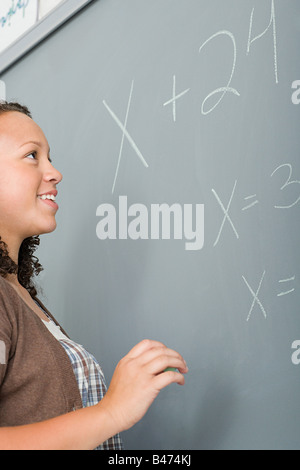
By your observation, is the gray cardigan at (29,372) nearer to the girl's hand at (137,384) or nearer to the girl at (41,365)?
the girl at (41,365)

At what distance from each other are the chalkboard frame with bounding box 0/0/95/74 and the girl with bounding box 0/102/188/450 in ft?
1.60

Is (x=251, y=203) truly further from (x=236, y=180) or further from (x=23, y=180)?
(x=23, y=180)

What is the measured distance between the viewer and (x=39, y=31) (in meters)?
1.36

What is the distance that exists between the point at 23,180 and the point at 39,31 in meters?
0.75

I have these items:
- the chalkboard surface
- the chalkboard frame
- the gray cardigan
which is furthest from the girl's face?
the chalkboard frame

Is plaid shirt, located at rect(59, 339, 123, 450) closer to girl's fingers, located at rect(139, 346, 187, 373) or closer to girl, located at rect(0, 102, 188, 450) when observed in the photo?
girl, located at rect(0, 102, 188, 450)

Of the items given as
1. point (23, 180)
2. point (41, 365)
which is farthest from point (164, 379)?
point (23, 180)

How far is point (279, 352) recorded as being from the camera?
0.79 metres

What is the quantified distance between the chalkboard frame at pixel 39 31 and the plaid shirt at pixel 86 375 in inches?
32.3

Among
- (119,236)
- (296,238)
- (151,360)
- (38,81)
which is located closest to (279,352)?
(296,238)

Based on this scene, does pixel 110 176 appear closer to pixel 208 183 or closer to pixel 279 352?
pixel 208 183

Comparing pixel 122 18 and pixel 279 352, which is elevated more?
pixel 122 18

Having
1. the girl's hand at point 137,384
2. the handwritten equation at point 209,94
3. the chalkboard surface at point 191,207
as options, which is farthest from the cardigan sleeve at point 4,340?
the handwritten equation at point 209,94

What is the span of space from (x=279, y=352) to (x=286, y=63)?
0.45 m
